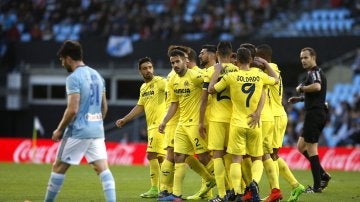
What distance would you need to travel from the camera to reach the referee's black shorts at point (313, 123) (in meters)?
16.1

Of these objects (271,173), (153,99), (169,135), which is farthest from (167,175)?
(153,99)

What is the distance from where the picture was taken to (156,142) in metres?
15.6

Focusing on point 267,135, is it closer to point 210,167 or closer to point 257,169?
point 257,169

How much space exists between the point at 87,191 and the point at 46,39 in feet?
70.6

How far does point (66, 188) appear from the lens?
1689 cm

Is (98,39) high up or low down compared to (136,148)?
up

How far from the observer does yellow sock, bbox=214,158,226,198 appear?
13578mm

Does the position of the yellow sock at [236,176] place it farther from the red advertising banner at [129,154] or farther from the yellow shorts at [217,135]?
the red advertising banner at [129,154]

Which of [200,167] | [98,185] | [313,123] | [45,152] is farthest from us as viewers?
[45,152]

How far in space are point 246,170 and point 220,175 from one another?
37.2 inches

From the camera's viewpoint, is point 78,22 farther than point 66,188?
Yes

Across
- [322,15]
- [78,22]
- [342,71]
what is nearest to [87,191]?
[342,71]

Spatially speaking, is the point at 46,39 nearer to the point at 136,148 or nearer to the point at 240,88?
the point at 136,148

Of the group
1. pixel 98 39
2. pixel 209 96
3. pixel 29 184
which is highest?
pixel 98 39
